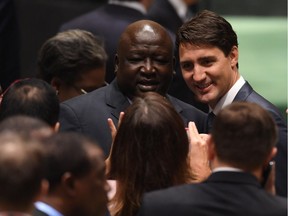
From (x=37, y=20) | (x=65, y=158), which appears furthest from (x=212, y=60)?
(x=37, y=20)

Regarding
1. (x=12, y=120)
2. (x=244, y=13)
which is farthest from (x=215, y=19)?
(x=244, y=13)

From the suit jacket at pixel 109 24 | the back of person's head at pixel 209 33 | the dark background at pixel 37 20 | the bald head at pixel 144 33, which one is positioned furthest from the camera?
A: the dark background at pixel 37 20

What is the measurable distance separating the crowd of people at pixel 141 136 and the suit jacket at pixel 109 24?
1.02 ft

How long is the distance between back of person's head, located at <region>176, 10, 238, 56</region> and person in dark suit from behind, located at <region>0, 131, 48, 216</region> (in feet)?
6.01

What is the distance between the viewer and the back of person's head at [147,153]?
4.53 meters

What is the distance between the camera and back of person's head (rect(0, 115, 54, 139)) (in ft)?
13.4

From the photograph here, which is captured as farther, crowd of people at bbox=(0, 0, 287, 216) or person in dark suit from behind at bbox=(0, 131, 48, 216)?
crowd of people at bbox=(0, 0, 287, 216)

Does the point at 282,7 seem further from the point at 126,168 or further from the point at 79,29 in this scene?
the point at 126,168

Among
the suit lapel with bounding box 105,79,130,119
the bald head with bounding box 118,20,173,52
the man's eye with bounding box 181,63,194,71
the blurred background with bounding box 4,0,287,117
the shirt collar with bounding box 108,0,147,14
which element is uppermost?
the bald head with bounding box 118,20,173,52

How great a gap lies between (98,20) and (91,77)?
3.34ft

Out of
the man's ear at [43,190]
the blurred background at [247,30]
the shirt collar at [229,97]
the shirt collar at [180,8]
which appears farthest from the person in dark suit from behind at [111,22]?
the man's ear at [43,190]

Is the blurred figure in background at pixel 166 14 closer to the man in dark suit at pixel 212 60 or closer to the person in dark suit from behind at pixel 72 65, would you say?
the person in dark suit from behind at pixel 72 65

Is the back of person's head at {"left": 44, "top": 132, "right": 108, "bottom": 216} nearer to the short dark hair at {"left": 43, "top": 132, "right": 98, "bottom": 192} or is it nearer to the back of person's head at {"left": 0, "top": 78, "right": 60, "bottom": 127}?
the short dark hair at {"left": 43, "top": 132, "right": 98, "bottom": 192}

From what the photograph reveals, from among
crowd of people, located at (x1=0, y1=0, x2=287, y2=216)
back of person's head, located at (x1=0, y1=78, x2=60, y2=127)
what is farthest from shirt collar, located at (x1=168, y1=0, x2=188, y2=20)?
back of person's head, located at (x1=0, y1=78, x2=60, y2=127)
